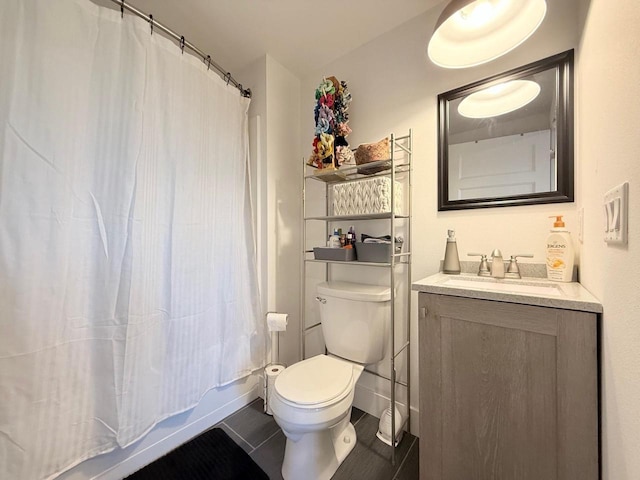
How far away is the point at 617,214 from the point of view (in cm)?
54

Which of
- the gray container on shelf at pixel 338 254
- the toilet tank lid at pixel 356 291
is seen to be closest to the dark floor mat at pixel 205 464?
the toilet tank lid at pixel 356 291

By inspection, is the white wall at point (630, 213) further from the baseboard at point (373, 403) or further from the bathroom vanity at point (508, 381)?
the baseboard at point (373, 403)

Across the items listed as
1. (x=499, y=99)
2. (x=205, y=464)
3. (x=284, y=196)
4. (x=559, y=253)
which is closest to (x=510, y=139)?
(x=499, y=99)

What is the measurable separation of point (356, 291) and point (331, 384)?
19.4 inches

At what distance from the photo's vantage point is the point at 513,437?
82 centimetres

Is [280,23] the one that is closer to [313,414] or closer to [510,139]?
[510,139]

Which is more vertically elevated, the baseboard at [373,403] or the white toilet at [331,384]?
the white toilet at [331,384]

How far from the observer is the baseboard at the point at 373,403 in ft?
4.78

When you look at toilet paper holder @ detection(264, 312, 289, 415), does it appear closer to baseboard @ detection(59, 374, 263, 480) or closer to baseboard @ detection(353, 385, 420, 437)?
baseboard @ detection(59, 374, 263, 480)

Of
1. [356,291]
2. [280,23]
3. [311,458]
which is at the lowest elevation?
[311,458]

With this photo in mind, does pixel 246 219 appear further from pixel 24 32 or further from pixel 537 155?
pixel 537 155

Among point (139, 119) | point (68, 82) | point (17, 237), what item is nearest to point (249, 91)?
point (139, 119)

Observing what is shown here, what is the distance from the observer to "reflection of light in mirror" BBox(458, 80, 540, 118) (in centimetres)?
115

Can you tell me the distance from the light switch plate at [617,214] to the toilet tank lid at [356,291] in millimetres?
893
